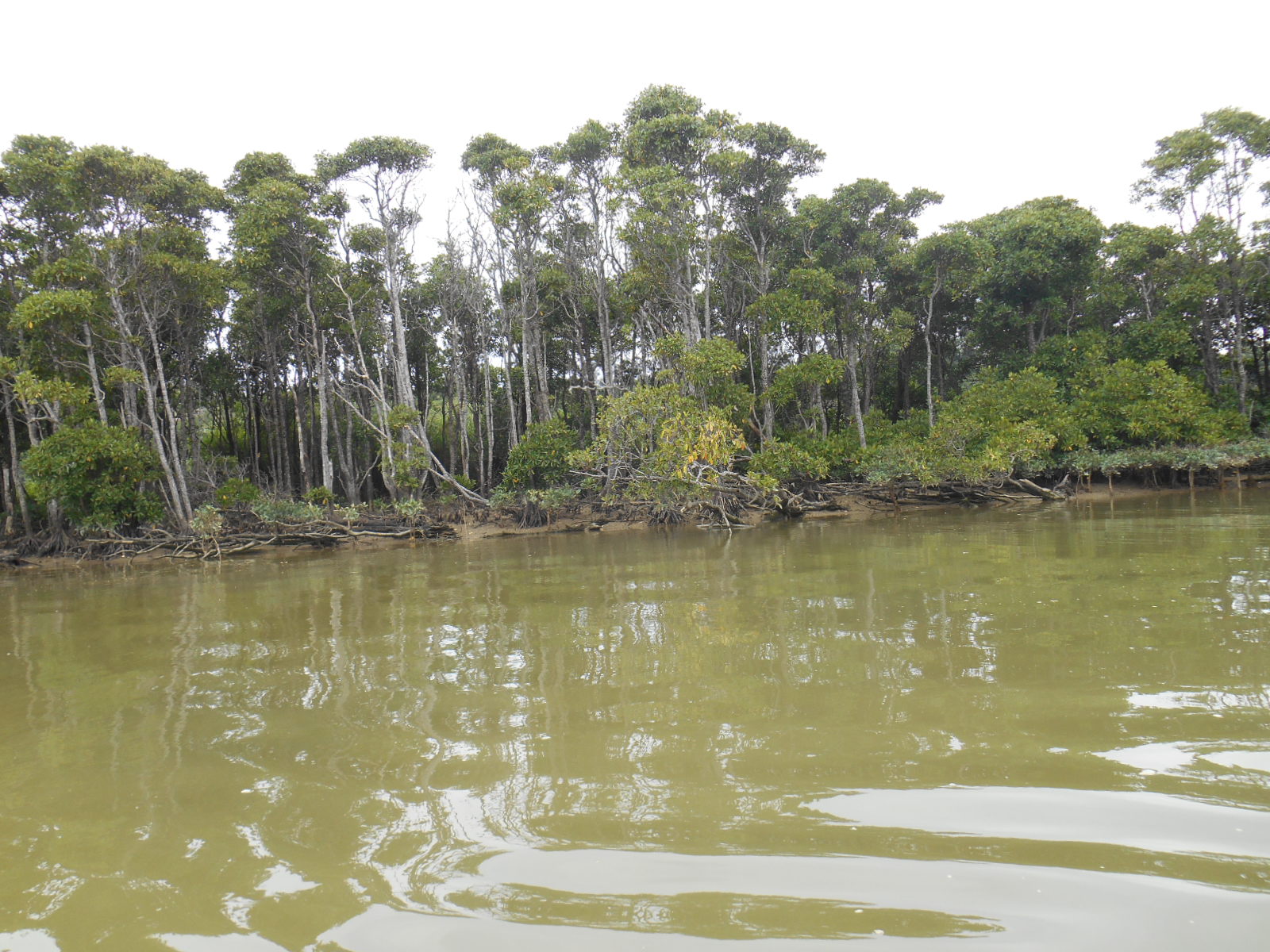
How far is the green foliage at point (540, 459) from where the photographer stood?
17703 millimetres

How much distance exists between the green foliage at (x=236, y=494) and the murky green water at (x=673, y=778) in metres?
10.4

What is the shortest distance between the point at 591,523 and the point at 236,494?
8112mm

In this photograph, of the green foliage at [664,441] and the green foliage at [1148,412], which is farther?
the green foliage at [1148,412]

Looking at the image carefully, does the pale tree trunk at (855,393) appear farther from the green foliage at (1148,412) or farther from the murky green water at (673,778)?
the murky green water at (673,778)

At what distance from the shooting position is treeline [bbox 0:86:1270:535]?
47.7ft

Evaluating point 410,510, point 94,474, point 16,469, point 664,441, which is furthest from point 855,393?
point 16,469

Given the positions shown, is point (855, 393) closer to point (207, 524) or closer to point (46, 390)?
point (207, 524)

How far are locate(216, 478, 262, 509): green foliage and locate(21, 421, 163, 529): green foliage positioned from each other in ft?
4.28

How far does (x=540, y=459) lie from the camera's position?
17625 mm

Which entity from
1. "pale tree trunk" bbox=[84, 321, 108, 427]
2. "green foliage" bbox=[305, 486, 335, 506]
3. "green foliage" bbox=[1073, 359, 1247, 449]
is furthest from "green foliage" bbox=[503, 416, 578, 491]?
"green foliage" bbox=[1073, 359, 1247, 449]

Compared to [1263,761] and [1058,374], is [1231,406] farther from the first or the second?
[1263,761]

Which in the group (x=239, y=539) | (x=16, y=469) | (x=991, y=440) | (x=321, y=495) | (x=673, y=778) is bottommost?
(x=673, y=778)

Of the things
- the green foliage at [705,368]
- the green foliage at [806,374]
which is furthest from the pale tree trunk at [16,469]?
the green foliage at [806,374]

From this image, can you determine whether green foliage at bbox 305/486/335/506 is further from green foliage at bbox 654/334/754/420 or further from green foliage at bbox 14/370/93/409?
green foliage at bbox 654/334/754/420
